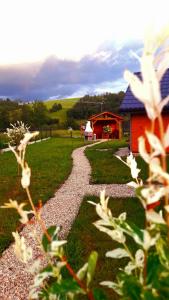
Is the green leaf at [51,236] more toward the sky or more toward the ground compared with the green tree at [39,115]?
more toward the ground

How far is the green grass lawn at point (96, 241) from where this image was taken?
6.26 meters

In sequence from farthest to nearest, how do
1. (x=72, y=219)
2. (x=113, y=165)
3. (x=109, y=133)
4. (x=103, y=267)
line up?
(x=109, y=133) < (x=113, y=165) < (x=72, y=219) < (x=103, y=267)

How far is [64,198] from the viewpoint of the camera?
12109 mm

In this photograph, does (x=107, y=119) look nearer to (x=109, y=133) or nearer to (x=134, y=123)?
(x=109, y=133)

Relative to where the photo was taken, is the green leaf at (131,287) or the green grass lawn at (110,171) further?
the green grass lawn at (110,171)

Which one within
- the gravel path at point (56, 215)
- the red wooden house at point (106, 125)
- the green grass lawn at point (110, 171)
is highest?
the red wooden house at point (106, 125)

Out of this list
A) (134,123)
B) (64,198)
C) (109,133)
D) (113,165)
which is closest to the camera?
(64,198)

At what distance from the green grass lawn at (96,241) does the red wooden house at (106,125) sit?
33.5 meters

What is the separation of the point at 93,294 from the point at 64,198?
10737 millimetres

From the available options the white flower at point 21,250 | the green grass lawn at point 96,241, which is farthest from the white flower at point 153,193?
the green grass lawn at point 96,241

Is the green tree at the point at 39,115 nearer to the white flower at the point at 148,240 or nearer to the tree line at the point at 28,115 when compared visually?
the tree line at the point at 28,115

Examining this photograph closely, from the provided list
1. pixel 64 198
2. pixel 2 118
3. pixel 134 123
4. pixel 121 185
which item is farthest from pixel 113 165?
pixel 2 118

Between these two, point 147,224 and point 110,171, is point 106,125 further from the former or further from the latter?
point 147,224

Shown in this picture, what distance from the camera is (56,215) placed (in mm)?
10062
